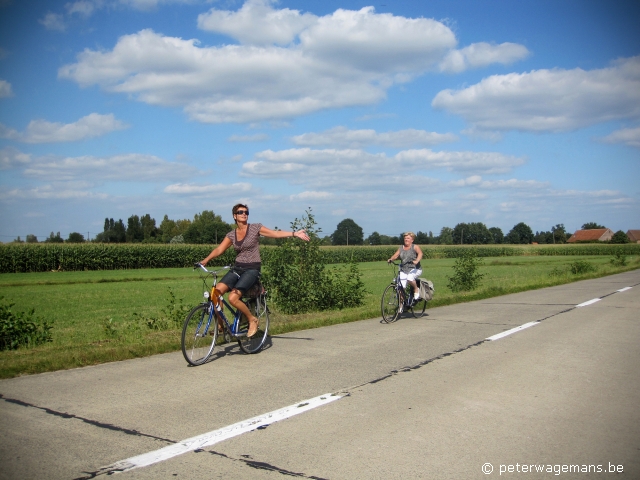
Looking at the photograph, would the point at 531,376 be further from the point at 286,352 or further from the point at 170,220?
the point at 170,220

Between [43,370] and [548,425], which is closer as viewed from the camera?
[548,425]

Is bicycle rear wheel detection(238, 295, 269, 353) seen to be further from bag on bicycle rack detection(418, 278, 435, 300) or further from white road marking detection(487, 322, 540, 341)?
bag on bicycle rack detection(418, 278, 435, 300)

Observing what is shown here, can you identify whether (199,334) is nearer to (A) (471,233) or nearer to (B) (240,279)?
(B) (240,279)

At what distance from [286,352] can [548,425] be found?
4.21 m

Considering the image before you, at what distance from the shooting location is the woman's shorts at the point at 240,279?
309 inches

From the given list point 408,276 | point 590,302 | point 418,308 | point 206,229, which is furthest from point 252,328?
point 206,229

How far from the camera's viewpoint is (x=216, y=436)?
4516mm

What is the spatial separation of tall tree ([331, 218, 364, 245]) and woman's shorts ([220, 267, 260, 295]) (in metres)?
118

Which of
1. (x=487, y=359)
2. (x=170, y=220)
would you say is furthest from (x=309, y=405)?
(x=170, y=220)

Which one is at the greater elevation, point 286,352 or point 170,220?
point 170,220

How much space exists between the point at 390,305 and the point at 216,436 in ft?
25.6

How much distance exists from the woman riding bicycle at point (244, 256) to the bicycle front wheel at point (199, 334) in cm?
45

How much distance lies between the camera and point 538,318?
12.4m

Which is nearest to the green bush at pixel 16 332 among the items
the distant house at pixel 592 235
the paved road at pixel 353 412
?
the paved road at pixel 353 412
